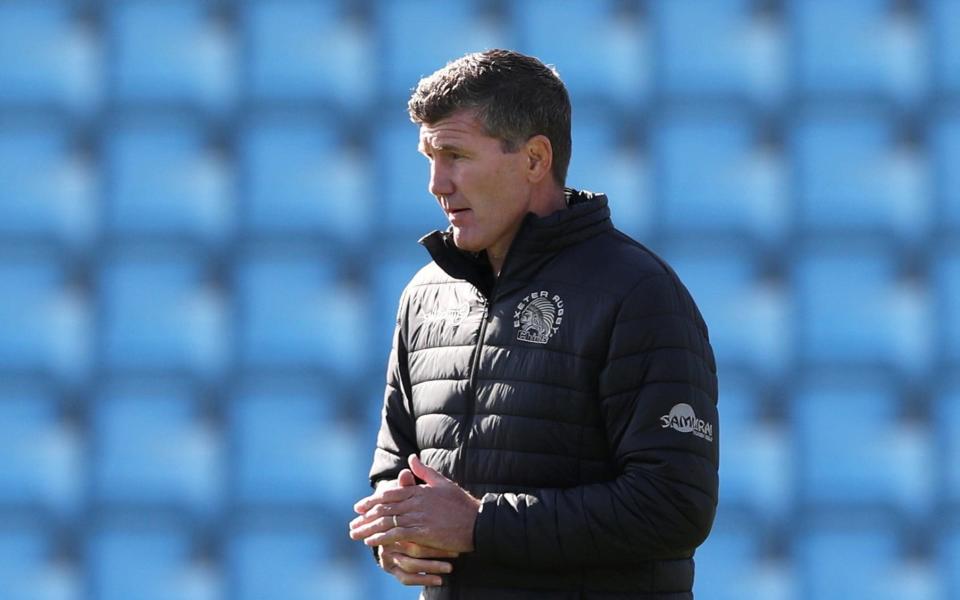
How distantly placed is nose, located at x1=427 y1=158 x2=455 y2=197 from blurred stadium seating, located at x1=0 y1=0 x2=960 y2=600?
186 centimetres

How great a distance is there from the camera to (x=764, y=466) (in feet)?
11.1

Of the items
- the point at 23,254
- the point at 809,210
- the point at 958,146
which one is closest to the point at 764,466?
the point at 809,210

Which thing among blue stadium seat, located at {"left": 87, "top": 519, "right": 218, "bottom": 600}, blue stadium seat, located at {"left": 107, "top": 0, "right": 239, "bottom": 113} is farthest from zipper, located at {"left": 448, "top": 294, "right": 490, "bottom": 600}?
blue stadium seat, located at {"left": 107, "top": 0, "right": 239, "bottom": 113}

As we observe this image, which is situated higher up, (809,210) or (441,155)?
(809,210)

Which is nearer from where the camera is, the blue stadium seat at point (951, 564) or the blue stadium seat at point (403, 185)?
the blue stadium seat at point (951, 564)

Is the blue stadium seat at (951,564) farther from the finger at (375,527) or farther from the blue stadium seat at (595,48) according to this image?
the finger at (375,527)

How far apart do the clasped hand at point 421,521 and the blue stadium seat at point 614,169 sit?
6.49 ft

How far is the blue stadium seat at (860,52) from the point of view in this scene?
11.3 ft

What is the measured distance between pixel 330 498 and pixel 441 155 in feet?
6.49

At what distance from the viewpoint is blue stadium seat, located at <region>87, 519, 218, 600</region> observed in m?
3.39

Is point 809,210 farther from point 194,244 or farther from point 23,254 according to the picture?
point 23,254

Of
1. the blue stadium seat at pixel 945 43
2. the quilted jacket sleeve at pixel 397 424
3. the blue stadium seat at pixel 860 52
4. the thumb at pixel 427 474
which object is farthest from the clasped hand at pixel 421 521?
the blue stadium seat at pixel 945 43

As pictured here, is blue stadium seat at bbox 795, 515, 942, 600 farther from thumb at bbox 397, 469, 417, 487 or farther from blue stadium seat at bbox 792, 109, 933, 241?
thumb at bbox 397, 469, 417, 487

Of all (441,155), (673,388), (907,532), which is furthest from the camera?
(907,532)
